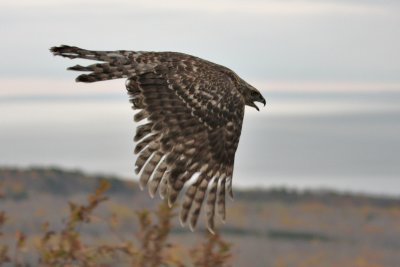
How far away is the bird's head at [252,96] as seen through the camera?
28.7 ft

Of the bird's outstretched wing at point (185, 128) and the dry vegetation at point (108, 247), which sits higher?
the bird's outstretched wing at point (185, 128)

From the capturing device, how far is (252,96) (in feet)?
29.1

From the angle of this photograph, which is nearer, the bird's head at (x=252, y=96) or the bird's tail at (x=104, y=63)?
the bird's tail at (x=104, y=63)

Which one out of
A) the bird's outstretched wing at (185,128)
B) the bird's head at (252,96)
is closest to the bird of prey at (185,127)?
the bird's outstretched wing at (185,128)

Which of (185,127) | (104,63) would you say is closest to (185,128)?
(185,127)

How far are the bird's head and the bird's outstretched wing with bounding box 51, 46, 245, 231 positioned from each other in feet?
2.38

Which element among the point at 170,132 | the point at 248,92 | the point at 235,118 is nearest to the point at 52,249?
the point at 170,132

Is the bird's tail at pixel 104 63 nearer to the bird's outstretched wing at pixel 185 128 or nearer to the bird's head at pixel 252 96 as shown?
the bird's outstretched wing at pixel 185 128

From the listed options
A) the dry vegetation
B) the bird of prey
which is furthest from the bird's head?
the dry vegetation

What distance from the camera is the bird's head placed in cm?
875

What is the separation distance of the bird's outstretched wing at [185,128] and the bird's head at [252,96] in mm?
725

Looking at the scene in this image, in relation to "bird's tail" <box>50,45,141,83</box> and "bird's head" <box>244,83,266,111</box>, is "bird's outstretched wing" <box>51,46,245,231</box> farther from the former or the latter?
"bird's head" <box>244,83,266,111</box>

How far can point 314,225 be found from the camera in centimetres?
1647

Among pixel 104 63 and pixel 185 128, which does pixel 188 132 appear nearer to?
pixel 185 128
